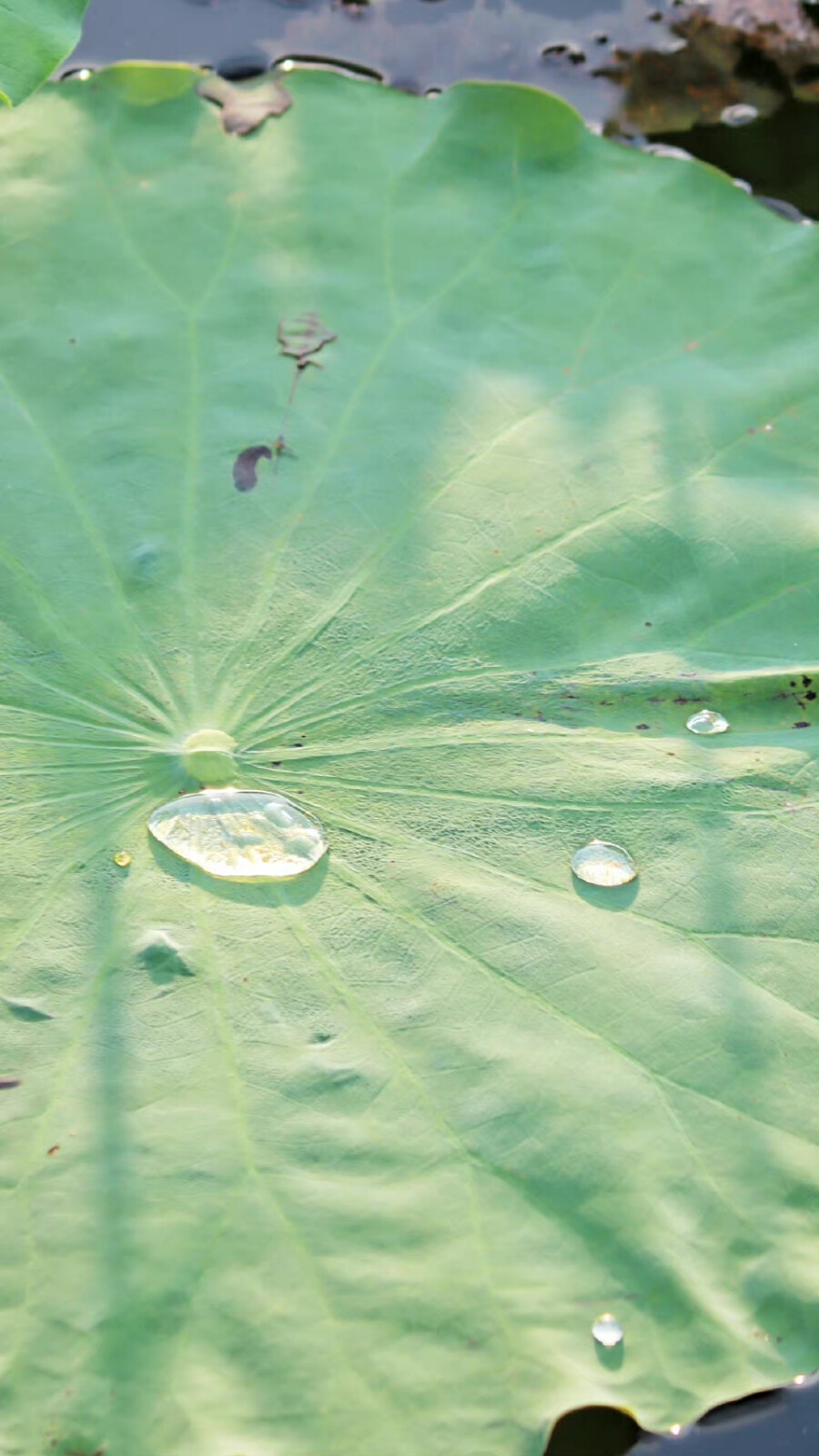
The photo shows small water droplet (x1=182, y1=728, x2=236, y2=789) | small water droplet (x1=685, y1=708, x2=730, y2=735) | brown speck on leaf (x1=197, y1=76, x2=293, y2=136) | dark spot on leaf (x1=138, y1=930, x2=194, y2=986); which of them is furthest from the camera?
brown speck on leaf (x1=197, y1=76, x2=293, y2=136)

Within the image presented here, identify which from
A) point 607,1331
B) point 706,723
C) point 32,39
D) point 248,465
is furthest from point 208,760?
point 32,39

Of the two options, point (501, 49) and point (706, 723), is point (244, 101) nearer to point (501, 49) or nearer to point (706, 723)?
point (501, 49)

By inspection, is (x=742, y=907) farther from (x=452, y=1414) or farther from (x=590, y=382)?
(x=590, y=382)

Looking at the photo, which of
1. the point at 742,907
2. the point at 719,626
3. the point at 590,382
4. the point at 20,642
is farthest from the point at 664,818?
the point at 20,642

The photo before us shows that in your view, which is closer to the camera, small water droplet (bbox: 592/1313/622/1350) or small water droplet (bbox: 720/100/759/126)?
small water droplet (bbox: 592/1313/622/1350)

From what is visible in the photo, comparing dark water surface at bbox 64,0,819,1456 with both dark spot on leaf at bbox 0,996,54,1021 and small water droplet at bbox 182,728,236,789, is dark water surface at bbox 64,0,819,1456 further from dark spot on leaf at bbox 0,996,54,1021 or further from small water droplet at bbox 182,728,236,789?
dark spot on leaf at bbox 0,996,54,1021

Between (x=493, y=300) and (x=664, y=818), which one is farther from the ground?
(x=493, y=300)

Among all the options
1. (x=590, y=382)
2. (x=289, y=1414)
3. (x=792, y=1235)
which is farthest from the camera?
(x=590, y=382)

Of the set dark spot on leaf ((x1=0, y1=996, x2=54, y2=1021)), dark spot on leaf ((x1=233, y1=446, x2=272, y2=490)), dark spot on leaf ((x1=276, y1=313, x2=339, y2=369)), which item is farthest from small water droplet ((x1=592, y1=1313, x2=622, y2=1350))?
dark spot on leaf ((x1=276, y1=313, x2=339, y2=369))
